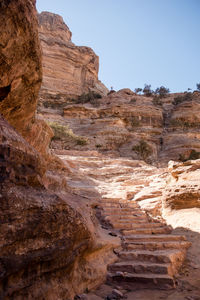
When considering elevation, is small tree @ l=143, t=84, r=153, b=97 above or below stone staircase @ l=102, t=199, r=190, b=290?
above

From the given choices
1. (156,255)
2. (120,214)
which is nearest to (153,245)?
(156,255)

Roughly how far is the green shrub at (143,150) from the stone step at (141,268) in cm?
1976

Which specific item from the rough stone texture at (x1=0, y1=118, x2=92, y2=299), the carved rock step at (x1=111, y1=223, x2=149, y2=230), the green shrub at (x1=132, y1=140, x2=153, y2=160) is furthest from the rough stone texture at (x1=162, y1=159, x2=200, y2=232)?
the green shrub at (x1=132, y1=140, x2=153, y2=160)

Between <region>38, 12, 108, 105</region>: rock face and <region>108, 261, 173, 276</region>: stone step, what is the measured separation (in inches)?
1657

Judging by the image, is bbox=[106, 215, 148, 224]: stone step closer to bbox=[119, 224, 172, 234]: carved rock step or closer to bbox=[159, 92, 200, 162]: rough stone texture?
bbox=[119, 224, 172, 234]: carved rock step

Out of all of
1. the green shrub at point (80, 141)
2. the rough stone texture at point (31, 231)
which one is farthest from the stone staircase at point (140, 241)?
the green shrub at point (80, 141)

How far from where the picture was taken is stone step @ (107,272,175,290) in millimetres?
3516

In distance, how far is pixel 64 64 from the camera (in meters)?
50.8

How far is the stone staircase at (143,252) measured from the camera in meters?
3.67

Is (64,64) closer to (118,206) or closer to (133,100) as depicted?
(133,100)

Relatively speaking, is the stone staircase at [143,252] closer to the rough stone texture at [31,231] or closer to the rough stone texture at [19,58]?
the rough stone texture at [31,231]

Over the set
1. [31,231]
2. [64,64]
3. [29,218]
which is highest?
[64,64]

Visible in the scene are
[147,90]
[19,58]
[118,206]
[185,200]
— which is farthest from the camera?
[147,90]

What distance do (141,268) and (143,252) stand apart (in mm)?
500
